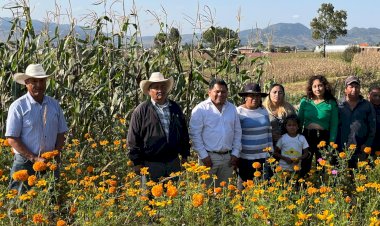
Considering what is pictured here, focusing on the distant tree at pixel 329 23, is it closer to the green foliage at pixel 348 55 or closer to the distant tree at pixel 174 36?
the green foliage at pixel 348 55

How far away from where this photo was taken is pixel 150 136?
421 cm

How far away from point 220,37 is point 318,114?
197 centimetres

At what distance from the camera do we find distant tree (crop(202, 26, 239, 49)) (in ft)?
20.9

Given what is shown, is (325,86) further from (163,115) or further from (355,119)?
(163,115)

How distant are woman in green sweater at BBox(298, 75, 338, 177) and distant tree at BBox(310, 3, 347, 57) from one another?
167 ft

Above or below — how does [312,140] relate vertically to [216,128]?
below

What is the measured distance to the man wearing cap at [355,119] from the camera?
510cm

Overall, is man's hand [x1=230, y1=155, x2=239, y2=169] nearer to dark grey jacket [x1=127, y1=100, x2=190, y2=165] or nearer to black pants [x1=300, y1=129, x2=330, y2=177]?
dark grey jacket [x1=127, y1=100, x2=190, y2=165]

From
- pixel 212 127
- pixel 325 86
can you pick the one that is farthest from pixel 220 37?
pixel 212 127

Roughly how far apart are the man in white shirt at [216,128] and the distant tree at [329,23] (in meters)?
51.7

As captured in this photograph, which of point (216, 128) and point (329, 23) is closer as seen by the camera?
point (216, 128)

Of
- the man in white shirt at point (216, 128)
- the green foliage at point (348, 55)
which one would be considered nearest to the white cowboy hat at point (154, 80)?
the man in white shirt at point (216, 128)

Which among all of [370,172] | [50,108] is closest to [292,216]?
[370,172]

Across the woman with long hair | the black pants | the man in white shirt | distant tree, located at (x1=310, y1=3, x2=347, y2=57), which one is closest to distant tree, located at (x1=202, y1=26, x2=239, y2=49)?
the woman with long hair
